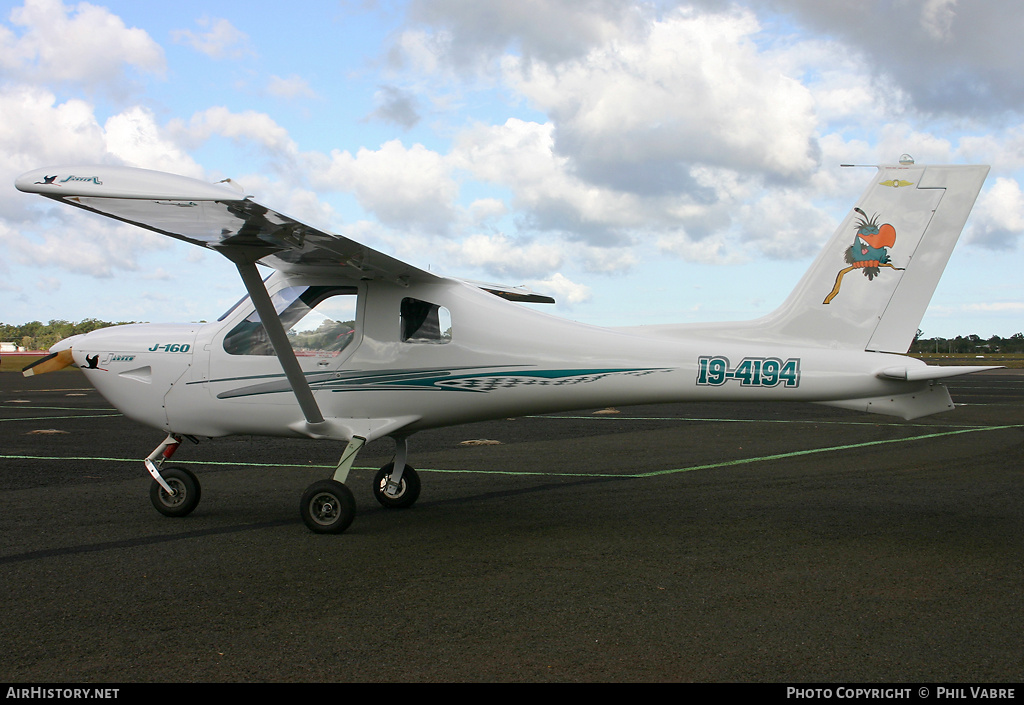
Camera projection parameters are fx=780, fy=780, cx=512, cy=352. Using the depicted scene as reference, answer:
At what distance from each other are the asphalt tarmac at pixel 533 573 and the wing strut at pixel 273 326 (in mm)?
1170

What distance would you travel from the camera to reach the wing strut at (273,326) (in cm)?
655

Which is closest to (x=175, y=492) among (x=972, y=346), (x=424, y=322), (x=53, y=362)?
(x=53, y=362)

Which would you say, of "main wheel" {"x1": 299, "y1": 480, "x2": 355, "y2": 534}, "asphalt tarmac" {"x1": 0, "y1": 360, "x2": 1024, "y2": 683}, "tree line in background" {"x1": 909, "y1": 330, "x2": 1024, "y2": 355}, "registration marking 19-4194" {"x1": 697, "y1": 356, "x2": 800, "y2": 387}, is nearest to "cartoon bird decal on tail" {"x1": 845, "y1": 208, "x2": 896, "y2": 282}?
"registration marking 19-4194" {"x1": 697, "y1": 356, "x2": 800, "y2": 387}

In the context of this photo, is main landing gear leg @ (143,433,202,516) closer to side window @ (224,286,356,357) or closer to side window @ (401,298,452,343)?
side window @ (224,286,356,357)

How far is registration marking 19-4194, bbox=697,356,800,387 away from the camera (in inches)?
267

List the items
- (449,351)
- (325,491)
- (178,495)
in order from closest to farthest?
(325,491) < (449,351) < (178,495)

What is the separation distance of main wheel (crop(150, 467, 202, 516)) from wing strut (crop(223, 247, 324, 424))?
153 cm

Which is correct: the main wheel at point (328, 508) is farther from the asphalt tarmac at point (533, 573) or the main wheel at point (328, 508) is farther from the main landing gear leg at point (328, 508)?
the asphalt tarmac at point (533, 573)

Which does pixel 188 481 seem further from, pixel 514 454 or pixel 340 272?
pixel 514 454

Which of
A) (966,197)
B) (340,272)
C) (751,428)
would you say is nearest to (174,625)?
(340,272)

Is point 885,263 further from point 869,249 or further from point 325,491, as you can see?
point 325,491

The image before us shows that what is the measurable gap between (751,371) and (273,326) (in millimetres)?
4184

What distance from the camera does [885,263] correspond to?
686 cm

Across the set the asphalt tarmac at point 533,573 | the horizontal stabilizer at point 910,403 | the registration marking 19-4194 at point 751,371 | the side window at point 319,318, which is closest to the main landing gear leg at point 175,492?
the asphalt tarmac at point 533,573
